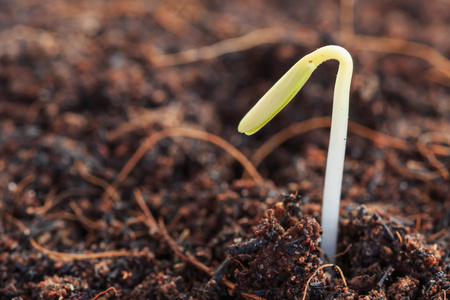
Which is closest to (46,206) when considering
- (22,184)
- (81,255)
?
(22,184)

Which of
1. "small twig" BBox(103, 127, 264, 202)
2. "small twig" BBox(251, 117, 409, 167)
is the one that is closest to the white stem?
"small twig" BBox(103, 127, 264, 202)

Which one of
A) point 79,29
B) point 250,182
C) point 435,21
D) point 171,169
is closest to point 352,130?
point 250,182

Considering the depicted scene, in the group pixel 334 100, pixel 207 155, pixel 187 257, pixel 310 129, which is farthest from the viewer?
pixel 310 129

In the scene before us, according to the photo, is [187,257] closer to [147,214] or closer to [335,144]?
[147,214]

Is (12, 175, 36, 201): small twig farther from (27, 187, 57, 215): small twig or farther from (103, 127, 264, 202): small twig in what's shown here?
(103, 127, 264, 202): small twig

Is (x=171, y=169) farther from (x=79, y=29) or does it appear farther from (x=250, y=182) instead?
(x=79, y=29)

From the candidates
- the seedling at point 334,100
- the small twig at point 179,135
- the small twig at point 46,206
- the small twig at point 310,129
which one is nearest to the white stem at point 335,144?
the seedling at point 334,100
